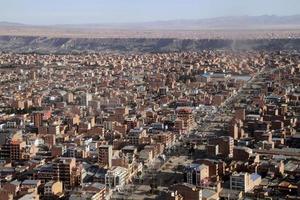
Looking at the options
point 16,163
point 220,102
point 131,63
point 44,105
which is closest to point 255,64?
point 131,63

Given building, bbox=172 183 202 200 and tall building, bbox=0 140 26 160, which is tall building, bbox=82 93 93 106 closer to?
tall building, bbox=0 140 26 160

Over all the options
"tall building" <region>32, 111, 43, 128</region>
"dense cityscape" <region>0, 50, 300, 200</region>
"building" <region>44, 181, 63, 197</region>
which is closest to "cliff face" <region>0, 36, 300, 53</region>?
"dense cityscape" <region>0, 50, 300, 200</region>

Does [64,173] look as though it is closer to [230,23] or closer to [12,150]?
[12,150]

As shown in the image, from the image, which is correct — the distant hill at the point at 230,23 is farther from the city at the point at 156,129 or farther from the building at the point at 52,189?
the building at the point at 52,189

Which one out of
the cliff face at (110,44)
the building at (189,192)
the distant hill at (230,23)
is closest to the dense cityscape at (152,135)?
the building at (189,192)

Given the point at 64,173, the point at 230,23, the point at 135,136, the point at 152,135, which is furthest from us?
the point at 230,23

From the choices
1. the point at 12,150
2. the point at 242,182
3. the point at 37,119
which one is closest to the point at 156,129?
the point at 37,119

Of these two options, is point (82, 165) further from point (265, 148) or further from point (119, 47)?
point (119, 47)

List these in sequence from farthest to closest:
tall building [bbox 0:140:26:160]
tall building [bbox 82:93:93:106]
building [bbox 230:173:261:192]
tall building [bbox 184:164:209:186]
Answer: tall building [bbox 82:93:93:106]
tall building [bbox 0:140:26:160]
tall building [bbox 184:164:209:186]
building [bbox 230:173:261:192]

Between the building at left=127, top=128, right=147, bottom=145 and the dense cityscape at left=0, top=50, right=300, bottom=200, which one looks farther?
the building at left=127, top=128, right=147, bottom=145
